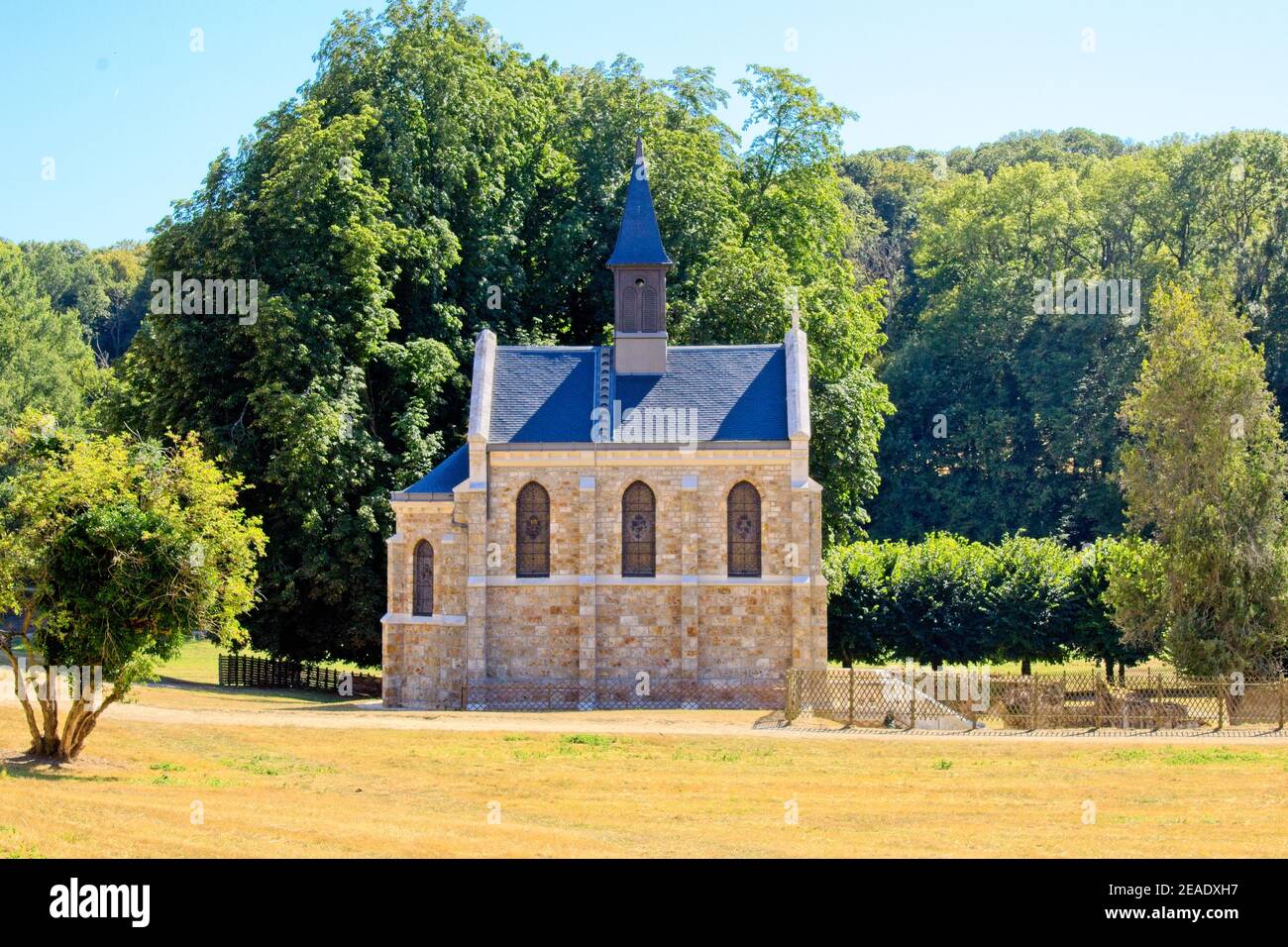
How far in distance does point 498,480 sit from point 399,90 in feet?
57.3

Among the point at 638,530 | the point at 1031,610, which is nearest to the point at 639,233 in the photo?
the point at 638,530

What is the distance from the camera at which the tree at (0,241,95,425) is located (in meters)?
85.6

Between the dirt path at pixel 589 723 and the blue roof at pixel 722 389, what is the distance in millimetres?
8489

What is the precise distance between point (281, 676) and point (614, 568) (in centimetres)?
1485

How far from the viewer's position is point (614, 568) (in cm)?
4609

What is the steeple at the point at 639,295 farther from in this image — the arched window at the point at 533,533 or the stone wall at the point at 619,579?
the arched window at the point at 533,533

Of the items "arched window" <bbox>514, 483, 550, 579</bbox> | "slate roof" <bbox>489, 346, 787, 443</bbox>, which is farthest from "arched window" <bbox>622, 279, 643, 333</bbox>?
"arched window" <bbox>514, 483, 550, 579</bbox>

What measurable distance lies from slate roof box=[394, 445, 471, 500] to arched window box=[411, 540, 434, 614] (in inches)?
60.9

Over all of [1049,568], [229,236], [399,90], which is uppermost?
[399,90]

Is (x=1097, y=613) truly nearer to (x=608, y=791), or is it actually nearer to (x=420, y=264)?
(x=420, y=264)

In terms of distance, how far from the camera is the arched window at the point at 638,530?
46312 millimetres

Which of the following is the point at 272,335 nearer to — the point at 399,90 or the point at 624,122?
the point at 399,90

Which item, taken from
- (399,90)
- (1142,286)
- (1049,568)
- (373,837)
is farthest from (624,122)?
(373,837)

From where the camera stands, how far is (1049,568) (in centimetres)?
5578
